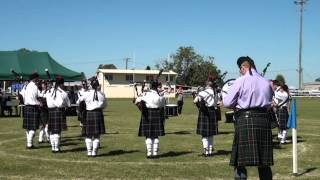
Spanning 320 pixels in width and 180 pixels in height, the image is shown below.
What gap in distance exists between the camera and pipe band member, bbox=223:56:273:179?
7.11 metres

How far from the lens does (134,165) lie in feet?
36.3

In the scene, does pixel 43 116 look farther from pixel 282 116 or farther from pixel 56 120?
pixel 282 116

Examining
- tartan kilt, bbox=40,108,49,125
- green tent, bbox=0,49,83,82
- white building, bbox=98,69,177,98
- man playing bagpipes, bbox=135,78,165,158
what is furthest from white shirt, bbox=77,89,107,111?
white building, bbox=98,69,177,98

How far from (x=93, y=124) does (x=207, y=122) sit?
106 inches

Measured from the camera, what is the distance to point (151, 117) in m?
12.1

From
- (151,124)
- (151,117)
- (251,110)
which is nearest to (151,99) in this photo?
(151,117)

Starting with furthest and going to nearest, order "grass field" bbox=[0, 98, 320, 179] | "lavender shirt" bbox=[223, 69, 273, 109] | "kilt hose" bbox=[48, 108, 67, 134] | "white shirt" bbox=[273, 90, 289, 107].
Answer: "white shirt" bbox=[273, 90, 289, 107]
"kilt hose" bbox=[48, 108, 67, 134]
"grass field" bbox=[0, 98, 320, 179]
"lavender shirt" bbox=[223, 69, 273, 109]

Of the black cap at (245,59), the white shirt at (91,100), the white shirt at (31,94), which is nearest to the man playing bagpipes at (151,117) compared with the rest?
the white shirt at (91,100)

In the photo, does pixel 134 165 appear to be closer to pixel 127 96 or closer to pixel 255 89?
pixel 255 89

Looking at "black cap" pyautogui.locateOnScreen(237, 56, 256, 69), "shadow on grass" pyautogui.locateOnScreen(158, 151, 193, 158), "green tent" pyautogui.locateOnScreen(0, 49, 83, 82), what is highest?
"green tent" pyautogui.locateOnScreen(0, 49, 83, 82)

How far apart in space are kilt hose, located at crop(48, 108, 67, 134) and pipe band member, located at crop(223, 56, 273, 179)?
6.93 metres

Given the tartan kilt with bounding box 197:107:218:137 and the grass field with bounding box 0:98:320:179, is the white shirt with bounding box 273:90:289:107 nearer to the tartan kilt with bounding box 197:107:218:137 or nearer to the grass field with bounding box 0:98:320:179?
the grass field with bounding box 0:98:320:179

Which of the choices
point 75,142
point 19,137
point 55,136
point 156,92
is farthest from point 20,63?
point 156,92

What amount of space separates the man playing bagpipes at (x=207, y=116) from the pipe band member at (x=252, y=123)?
16.8 feet
